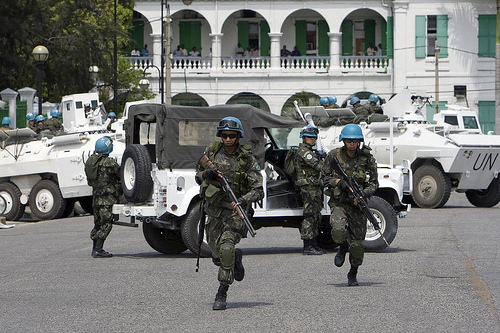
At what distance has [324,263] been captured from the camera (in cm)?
1492

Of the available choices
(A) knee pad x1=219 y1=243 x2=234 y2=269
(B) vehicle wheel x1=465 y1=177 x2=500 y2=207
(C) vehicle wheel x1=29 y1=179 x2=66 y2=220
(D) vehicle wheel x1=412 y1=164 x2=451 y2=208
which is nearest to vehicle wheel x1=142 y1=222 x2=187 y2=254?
(A) knee pad x1=219 y1=243 x2=234 y2=269

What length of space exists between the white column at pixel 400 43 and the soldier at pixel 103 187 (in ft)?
135

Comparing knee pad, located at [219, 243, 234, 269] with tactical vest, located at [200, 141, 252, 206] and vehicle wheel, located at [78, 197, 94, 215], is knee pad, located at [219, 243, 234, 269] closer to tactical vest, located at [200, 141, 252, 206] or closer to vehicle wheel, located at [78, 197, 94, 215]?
tactical vest, located at [200, 141, 252, 206]

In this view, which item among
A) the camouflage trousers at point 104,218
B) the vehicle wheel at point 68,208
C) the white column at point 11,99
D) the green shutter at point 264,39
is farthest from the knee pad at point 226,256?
the green shutter at point 264,39

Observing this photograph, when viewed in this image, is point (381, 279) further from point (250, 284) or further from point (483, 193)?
point (483, 193)

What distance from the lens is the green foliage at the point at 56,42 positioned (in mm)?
36250

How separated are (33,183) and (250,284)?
48.0 feet

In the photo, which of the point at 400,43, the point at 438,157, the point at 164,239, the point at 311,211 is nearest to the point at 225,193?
the point at 311,211

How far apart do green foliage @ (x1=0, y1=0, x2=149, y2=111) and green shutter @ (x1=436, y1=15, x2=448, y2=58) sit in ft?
66.7

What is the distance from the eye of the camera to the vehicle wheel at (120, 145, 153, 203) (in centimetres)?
1591

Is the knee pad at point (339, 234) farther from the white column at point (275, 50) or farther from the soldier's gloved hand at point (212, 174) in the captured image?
the white column at point (275, 50)

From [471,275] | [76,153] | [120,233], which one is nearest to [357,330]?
[471,275]

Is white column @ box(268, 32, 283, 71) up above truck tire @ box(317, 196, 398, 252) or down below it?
above

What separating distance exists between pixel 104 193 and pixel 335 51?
142 ft
